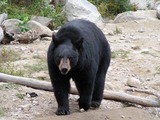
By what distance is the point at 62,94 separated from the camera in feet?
19.1

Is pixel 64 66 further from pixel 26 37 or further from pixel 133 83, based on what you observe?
pixel 26 37

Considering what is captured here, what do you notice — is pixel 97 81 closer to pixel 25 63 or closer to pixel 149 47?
pixel 25 63

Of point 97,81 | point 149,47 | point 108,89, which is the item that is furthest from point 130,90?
point 149,47

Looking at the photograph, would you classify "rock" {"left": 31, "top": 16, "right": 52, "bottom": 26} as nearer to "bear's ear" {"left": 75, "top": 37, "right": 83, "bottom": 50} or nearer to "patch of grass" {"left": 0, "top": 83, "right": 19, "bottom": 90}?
"patch of grass" {"left": 0, "top": 83, "right": 19, "bottom": 90}

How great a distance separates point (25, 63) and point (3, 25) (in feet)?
6.28

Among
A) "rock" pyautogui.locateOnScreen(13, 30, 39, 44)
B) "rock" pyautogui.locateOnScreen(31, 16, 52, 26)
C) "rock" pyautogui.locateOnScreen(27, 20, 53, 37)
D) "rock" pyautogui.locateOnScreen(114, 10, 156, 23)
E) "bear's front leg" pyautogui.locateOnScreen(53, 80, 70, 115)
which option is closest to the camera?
"bear's front leg" pyautogui.locateOnScreen(53, 80, 70, 115)

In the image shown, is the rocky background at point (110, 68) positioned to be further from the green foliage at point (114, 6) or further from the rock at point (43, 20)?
the green foliage at point (114, 6)

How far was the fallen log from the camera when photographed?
6676 mm

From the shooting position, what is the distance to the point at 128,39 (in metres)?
10.4

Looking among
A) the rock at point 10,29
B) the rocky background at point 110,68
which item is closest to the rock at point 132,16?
the rocky background at point 110,68

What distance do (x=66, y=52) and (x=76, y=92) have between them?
142 centimetres

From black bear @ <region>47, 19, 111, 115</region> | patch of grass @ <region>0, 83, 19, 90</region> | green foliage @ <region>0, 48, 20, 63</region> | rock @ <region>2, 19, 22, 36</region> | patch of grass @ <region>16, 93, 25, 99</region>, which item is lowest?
green foliage @ <region>0, 48, 20, 63</region>

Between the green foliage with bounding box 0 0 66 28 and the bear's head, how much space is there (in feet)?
18.7

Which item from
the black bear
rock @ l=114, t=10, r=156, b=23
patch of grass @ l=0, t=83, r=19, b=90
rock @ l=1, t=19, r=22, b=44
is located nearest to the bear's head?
the black bear
